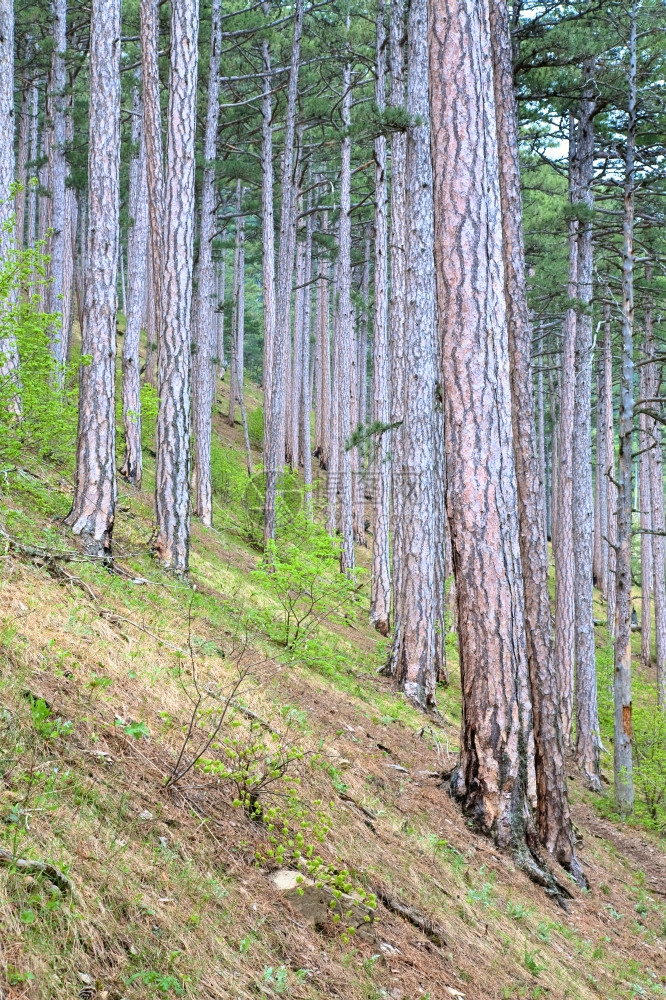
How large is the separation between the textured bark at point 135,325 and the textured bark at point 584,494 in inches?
293

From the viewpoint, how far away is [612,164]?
1384 centimetres

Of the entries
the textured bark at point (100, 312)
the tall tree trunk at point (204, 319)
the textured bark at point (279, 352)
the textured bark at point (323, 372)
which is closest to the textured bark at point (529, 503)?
the textured bark at point (100, 312)

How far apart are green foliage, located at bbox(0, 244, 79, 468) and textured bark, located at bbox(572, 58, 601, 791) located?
8.66 metres

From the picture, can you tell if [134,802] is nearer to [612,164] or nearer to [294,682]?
[294,682]

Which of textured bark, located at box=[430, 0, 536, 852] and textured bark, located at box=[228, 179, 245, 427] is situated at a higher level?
textured bark, located at box=[228, 179, 245, 427]

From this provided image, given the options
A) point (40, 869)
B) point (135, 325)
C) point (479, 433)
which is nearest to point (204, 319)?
point (135, 325)

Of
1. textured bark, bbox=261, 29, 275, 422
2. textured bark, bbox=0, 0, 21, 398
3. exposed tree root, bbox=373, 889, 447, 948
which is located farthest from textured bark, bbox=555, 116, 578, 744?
exposed tree root, bbox=373, 889, 447, 948

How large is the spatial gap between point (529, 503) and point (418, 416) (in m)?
3.23

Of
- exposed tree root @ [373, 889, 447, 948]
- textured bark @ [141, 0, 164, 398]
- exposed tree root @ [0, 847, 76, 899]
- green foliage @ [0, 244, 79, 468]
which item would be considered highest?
textured bark @ [141, 0, 164, 398]

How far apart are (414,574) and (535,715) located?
11.9 ft

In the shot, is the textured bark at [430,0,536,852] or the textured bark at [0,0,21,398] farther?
the textured bark at [0,0,21,398]

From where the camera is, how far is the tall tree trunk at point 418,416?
956 centimetres

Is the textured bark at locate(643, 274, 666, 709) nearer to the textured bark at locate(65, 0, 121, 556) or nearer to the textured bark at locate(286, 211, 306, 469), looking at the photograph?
the textured bark at locate(286, 211, 306, 469)

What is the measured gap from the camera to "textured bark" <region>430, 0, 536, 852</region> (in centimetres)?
525
